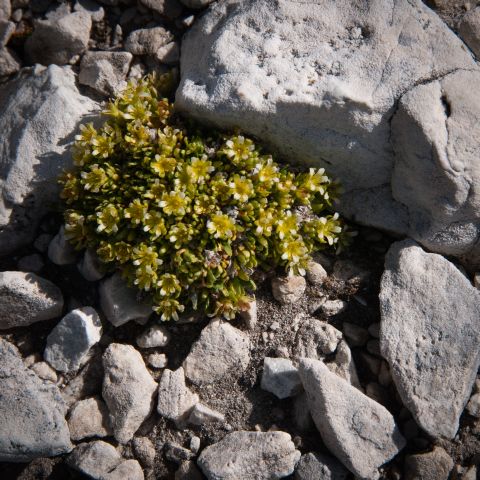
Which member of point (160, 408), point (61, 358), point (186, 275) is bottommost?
point (61, 358)

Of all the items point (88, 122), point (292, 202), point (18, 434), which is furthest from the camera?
point (88, 122)

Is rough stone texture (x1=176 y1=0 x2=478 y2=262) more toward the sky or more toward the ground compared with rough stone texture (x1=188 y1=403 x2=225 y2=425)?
more toward the sky

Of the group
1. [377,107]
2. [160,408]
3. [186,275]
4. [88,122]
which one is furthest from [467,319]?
[88,122]

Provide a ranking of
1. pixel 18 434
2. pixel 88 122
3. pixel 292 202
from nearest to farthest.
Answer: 1. pixel 18 434
2. pixel 292 202
3. pixel 88 122

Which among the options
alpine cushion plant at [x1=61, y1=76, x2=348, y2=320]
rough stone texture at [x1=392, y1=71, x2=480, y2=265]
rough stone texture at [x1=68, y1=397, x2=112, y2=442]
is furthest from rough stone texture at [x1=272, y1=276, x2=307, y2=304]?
rough stone texture at [x1=68, y1=397, x2=112, y2=442]

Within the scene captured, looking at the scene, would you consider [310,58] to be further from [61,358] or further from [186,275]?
[61,358]

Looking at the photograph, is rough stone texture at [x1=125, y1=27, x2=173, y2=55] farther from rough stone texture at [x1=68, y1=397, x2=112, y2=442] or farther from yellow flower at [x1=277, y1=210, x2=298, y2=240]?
rough stone texture at [x1=68, y1=397, x2=112, y2=442]

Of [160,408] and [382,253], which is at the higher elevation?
[382,253]

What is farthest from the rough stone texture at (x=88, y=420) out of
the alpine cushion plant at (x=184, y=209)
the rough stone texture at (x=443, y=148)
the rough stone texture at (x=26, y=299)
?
the rough stone texture at (x=443, y=148)
